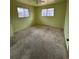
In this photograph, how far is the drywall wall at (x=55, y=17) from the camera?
8924 mm

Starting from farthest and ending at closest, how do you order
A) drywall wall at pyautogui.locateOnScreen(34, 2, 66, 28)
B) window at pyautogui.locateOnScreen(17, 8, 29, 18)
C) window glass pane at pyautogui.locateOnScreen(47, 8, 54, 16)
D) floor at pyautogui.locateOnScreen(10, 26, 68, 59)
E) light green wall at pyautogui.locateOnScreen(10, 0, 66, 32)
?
window glass pane at pyautogui.locateOnScreen(47, 8, 54, 16), drywall wall at pyautogui.locateOnScreen(34, 2, 66, 28), window at pyautogui.locateOnScreen(17, 8, 29, 18), light green wall at pyautogui.locateOnScreen(10, 0, 66, 32), floor at pyautogui.locateOnScreen(10, 26, 68, 59)

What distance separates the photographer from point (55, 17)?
31.9ft

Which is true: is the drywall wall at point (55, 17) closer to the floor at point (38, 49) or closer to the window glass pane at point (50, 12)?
the window glass pane at point (50, 12)

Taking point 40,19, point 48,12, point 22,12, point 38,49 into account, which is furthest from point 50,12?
point 38,49

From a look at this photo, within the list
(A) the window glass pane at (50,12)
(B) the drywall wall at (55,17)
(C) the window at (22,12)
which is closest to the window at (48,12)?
(A) the window glass pane at (50,12)

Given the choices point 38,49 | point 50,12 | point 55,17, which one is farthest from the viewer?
point 50,12

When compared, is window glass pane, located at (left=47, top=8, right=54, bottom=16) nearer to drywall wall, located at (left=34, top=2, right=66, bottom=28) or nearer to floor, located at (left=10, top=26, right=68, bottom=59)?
drywall wall, located at (left=34, top=2, right=66, bottom=28)

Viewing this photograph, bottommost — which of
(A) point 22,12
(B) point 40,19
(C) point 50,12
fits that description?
(B) point 40,19

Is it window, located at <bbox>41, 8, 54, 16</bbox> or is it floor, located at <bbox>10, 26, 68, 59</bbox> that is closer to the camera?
floor, located at <bbox>10, 26, 68, 59</bbox>

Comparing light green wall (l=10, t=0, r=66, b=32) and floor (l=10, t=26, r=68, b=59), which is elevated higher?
light green wall (l=10, t=0, r=66, b=32)

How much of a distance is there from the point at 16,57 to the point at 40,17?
864 centimetres

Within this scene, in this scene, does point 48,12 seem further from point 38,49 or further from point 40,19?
point 38,49

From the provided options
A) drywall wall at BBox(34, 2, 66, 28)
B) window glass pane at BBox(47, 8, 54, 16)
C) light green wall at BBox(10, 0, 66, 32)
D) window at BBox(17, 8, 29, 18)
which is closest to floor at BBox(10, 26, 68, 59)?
light green wall at BBox(10, 0, 66, 32)

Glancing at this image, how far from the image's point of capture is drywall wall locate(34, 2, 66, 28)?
892 cm
